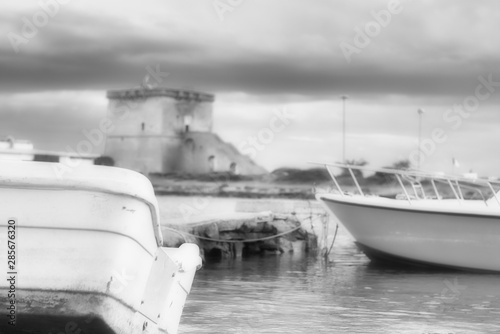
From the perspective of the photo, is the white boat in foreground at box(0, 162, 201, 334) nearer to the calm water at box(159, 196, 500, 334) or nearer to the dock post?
the calm water at box(159, 196, 500, 334)

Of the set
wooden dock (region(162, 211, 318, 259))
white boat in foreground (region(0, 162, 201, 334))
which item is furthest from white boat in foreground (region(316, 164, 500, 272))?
white boat in foreground (region(0, 162, 201, 334))

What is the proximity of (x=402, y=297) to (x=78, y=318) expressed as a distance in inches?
424

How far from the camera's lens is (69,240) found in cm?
561

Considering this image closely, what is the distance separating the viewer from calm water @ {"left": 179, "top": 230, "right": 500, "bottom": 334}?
39.5 feet

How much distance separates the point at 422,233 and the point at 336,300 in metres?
4.98

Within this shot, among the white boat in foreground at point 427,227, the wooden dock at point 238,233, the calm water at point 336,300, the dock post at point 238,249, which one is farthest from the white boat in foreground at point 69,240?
the dock post at point 238,249

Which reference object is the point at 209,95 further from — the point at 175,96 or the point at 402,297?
the point at 402,297

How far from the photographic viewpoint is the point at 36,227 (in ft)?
18.4

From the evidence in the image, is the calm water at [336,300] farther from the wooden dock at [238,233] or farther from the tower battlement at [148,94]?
the tower battlement at [148,94]

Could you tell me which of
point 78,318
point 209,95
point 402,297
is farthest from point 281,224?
point 209,95

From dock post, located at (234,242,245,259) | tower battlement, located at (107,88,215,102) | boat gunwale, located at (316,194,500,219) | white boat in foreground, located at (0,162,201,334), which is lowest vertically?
dock post, located at (234,242,245,259)

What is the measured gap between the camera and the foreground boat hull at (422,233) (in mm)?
18625

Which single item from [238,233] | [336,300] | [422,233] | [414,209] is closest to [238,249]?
[238,233]

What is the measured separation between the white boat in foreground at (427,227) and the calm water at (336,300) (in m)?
0.41
